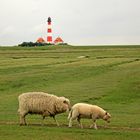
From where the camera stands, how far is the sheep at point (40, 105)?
70.1 feet

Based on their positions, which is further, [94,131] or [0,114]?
[0,114]

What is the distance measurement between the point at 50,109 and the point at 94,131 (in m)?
3.11

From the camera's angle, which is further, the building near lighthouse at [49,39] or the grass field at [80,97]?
the building near lighthouse at [49,39]

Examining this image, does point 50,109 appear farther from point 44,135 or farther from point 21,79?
point 21,79

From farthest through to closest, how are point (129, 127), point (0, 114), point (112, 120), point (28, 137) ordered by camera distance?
1. point (0, 114)
2. point (112, 120)
3. point (129, 127)
4. point (28, 137)

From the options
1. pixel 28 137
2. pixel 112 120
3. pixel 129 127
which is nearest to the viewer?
pixel 28 137

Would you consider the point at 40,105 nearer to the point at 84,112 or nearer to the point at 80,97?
the point at 84,112

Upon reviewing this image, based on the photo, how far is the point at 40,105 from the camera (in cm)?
2138

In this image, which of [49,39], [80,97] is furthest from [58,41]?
[80,97]

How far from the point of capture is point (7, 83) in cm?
4272

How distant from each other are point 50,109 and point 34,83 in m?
21.2

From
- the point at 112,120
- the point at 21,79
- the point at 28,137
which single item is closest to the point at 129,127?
the point at 112,120

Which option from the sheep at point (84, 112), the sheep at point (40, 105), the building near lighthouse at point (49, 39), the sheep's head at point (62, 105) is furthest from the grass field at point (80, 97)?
the building near lighthouse at point (49, 39)

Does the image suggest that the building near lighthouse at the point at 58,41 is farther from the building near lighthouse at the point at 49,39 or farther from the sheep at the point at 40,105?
the sheep at the point at 40,105
